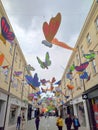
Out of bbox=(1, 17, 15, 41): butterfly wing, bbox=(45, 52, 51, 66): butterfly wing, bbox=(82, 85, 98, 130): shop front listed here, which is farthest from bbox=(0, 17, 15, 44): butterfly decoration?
bbox=(82, 85, 98, 130): shop front

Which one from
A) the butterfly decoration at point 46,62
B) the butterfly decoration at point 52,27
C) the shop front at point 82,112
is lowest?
the shop front at point 82,112

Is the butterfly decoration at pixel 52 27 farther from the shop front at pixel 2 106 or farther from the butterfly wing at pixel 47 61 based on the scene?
the shop front at pixel 2 106

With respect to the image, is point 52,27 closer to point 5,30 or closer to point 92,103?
point 5,30

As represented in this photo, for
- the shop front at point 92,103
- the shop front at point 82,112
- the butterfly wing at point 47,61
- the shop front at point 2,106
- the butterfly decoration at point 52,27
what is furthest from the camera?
the shop front at point 82,112

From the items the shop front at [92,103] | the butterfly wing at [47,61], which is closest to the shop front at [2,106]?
the butterfly wing at [47,61]

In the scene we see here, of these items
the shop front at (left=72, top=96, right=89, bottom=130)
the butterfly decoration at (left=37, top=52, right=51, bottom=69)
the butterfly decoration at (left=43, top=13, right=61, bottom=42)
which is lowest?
the shop front at (left=72, top=96, right=89, bottom=130)

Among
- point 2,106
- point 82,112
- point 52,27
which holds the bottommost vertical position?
point 82,112

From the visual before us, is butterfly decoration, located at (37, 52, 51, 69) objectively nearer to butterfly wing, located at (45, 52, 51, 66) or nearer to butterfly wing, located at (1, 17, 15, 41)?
butterfly wing, located at (45, 52, 51, 66)

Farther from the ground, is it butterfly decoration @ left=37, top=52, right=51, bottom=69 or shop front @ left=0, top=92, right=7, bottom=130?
butterfly decoration @ left=37, top=52, right=51, bottom=69

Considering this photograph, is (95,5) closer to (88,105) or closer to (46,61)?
(46,61)

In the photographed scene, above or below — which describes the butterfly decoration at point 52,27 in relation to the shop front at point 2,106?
above

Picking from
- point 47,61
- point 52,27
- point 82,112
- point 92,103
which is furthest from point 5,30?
point 82,112

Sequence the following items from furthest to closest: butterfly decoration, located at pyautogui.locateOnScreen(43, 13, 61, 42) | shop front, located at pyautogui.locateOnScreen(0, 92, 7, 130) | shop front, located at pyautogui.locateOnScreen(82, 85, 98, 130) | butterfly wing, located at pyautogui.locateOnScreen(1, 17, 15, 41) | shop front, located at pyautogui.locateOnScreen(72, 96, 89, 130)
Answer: shop front, located at pyautogui.locateOnScreen(72, 96, 89, 130), shop front, located at pyautogui.locateOnScreen(0, 92, 7, 130), shop front, located at pyautogui.locateOnScreen(82, 85, 98, 130), butterfly wing, located at pyautogui.locateOnScreen(1, 17, 15, 41), butterfly decoration, located at pyautogui.locateOnScreen(43, 13, 61, 42)

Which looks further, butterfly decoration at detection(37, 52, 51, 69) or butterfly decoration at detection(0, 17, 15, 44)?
butterfly decoration at detection(37, 52, 51, 69)
